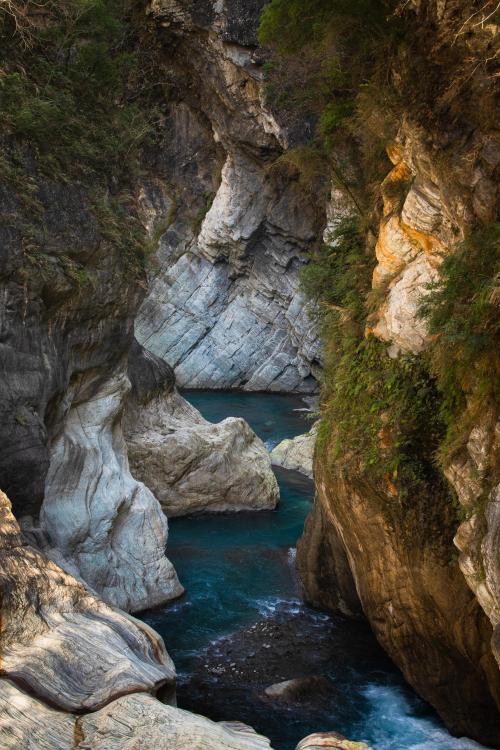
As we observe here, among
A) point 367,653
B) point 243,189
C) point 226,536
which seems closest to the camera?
point 367,653

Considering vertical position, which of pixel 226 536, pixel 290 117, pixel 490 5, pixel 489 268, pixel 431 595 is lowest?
pixel 226 536

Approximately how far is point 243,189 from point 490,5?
2497 centimetres

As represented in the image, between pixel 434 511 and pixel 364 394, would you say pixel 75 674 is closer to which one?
pixel 434 511

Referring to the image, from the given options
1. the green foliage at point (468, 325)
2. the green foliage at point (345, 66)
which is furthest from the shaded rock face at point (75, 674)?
the green foliage at point (345, 66)

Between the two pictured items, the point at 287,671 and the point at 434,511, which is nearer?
the point at 434,511

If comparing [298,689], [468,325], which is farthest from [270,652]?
[468,325]

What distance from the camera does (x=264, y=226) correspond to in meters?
32.9

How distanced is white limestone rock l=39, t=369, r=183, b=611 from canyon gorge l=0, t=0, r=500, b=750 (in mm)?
47

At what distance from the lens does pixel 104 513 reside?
43.2 feet

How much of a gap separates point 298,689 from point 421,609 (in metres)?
2.07

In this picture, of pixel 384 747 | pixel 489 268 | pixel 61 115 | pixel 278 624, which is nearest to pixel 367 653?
pixel 278 624

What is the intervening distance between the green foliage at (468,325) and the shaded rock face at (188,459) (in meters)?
10.1

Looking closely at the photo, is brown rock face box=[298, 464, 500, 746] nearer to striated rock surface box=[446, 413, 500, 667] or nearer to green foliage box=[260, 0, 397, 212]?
striated rock surface box=[446, 413, 500, 667]

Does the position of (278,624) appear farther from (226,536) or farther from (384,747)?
(226,536)
